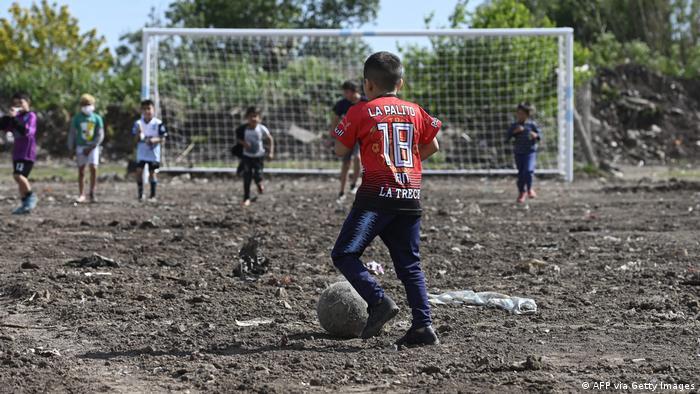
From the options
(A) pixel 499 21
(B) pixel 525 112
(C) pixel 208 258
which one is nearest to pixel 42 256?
(C) pixel 208 258

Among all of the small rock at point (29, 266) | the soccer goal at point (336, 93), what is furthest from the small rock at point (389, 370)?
the soccer goal at point (336, 93)

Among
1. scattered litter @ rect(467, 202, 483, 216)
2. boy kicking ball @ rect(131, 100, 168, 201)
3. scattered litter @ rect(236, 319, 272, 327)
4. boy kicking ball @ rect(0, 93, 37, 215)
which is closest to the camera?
scattered litter @ rect(236, 319, 272, 327)

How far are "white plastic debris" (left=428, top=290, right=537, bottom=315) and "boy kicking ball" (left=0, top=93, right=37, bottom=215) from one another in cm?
866

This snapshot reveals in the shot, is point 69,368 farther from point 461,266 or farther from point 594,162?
point 594,162

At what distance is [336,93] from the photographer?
2783 centimetres

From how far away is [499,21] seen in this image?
2756 centimetres

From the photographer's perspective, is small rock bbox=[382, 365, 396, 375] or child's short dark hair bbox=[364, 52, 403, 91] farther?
child's short dark hair bbox=[364, 52, 403, 91]

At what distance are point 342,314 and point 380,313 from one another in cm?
30

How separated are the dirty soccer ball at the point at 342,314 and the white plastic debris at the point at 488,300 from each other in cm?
123

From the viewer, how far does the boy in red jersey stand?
6.22 m

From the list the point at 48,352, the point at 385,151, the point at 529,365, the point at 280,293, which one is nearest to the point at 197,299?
the point at 280,293

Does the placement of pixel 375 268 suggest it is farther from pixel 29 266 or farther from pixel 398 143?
pixel 398 143

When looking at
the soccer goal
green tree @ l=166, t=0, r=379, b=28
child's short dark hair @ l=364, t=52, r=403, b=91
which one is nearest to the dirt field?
child's short dark hair @ l=364, t=52, r=403, b=91

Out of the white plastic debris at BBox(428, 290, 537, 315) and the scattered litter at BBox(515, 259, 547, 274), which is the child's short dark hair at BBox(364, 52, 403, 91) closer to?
the white plastic debris at BBox(428, 290, 537, 315)
